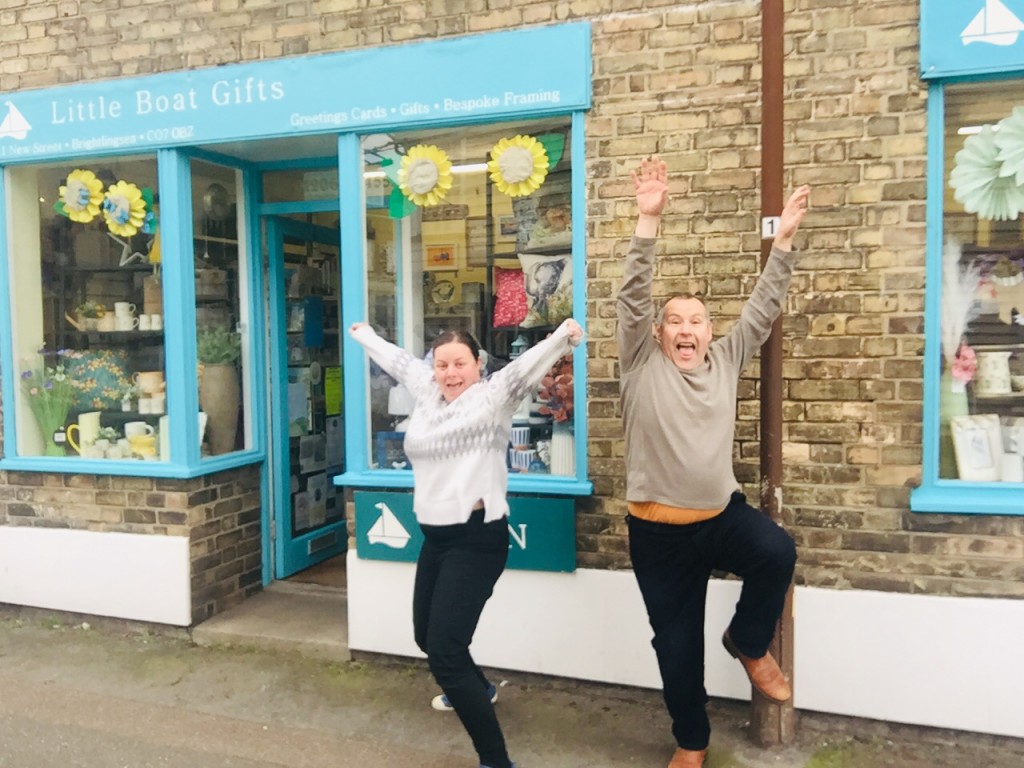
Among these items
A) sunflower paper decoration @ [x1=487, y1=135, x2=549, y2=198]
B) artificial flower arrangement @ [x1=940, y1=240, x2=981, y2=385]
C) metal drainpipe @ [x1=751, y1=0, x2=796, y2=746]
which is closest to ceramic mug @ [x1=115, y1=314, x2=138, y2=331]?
sunflower paper decoration @ [x1=487, y1=135, x2=549, y2=198]

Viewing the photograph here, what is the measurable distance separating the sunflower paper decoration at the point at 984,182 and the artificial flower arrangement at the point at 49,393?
499 cm

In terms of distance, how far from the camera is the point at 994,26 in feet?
11.6

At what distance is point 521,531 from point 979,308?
2.28m

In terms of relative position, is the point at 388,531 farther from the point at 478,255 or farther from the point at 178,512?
the point at 478,255

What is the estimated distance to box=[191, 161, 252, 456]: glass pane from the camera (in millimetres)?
5199

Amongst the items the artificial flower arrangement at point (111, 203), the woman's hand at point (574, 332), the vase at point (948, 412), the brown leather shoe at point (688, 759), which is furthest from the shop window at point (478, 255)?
the vase at point (948, 412)

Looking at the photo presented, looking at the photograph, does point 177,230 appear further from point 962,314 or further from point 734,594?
point 962,314

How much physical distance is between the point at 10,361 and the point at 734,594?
4397mm

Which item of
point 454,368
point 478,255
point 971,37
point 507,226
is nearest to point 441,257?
point 478,255

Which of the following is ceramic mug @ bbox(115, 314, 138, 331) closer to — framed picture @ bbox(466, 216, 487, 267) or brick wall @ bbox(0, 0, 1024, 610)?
framed picture @ bbox(466, 216, 487, 267)

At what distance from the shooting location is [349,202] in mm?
4582

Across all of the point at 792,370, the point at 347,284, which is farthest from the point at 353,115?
the point at 792,370

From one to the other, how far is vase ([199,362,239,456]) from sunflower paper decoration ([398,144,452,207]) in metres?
1.67

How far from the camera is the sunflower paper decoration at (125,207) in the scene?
17.1 ft
